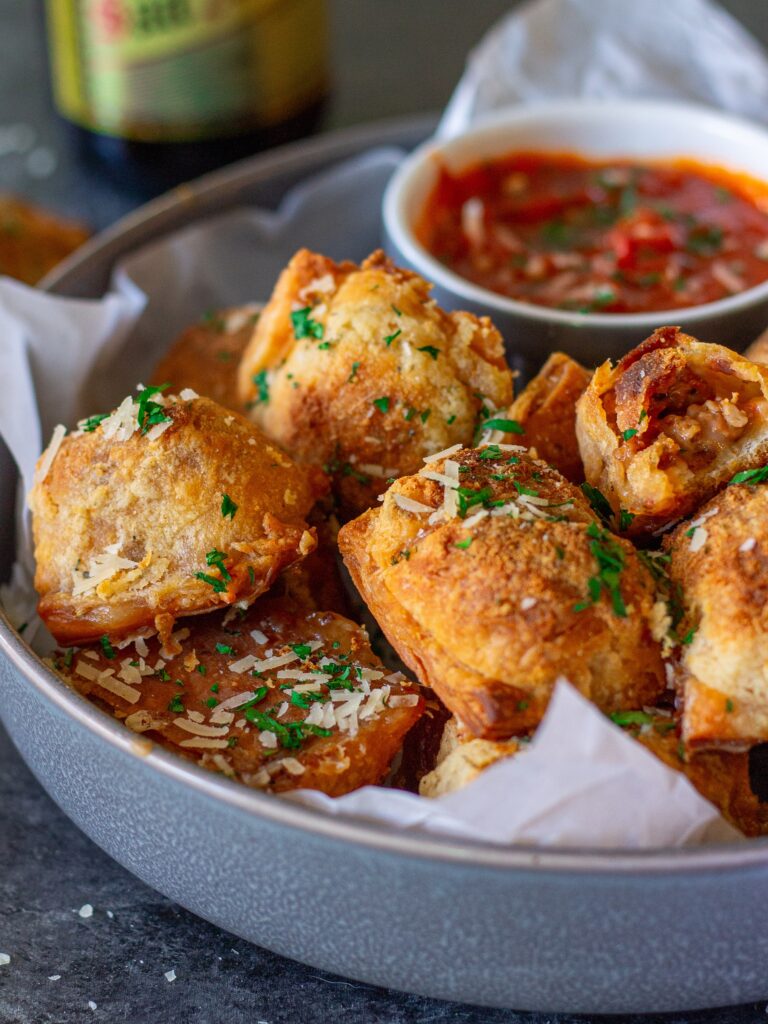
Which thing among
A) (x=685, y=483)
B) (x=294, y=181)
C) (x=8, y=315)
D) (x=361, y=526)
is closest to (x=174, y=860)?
(x=361, y=526)

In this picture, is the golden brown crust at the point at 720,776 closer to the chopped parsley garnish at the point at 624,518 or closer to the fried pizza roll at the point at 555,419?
the chopped parsley garnish at the point at 624,518

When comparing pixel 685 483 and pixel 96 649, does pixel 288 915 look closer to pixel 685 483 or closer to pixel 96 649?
pixel 96 649

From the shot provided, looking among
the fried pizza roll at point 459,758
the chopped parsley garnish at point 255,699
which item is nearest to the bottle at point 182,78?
the chopped parsley garnish at point 255,699

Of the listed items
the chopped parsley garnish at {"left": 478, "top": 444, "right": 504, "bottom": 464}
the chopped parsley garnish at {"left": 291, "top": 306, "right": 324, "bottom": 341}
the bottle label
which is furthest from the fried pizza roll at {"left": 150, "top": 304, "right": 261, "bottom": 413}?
the bottle label

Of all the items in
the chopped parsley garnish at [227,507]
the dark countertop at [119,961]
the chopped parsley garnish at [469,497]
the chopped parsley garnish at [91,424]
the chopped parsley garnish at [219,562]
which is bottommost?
the dark countertop at [119,961]

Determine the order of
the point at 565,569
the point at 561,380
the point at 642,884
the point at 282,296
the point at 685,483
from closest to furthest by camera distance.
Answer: the point at 642,884
the point at 565,569
the point at 685,483
the point at 561,380
the point at 282,296

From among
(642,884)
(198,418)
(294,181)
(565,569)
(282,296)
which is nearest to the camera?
(642,884)

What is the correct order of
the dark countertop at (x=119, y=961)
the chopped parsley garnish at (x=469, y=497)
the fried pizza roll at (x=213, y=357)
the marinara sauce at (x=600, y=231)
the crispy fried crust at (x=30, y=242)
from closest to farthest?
the chopped parsley garnish at (x=469, y=497), the dark countertop at (x=119, y=961), the fried pizza roll at (x=213, y=357), the marinara sauce at (x=600, y=231), the crispy fried crust at (x=30, y=242)
